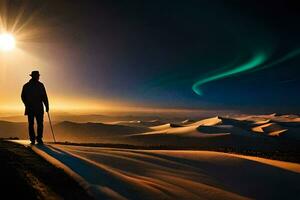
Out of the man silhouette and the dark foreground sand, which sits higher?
the man silhouette

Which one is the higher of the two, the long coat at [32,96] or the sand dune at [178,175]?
the long coat at [32,96]

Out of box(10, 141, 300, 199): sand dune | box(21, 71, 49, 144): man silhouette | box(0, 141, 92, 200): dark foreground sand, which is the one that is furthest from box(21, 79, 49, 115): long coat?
box(0, 141, 92, 200): dark foreground sand

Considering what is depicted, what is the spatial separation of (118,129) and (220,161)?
10229cm

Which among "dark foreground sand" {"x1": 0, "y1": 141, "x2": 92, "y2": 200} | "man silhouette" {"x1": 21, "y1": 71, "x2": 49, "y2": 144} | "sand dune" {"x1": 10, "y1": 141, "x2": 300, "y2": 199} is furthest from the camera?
"man silhouette" {"x1": 21, "y1": 71, "x2": 49, "y2": 144}

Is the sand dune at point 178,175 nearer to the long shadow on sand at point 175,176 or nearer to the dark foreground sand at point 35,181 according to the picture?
the long shadow on sand at point 175,176

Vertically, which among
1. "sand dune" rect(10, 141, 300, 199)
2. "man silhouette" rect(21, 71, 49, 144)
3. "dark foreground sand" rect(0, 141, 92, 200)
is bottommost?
"sand dune" rect(10, 141, 300, 199)

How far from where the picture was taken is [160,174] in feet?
26.3

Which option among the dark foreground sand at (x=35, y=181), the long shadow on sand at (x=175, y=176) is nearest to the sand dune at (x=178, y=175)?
the long shadow on sand at (x=175, y=176)

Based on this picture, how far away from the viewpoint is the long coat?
13.5m

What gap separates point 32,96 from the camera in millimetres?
13422

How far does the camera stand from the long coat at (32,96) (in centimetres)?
1345

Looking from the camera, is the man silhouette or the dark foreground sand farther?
the man silhouette

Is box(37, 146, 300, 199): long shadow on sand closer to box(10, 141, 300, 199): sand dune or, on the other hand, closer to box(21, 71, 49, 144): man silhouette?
box(10, 141, 300, 199): sand dune

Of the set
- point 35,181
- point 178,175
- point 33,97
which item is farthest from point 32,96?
point 35,181
